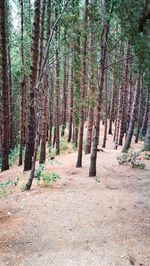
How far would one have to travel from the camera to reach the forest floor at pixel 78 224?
4938 mm

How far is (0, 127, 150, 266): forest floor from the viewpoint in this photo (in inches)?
194

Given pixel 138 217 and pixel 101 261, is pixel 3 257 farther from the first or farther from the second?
pixel 138 217

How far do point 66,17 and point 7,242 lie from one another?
8711 mm

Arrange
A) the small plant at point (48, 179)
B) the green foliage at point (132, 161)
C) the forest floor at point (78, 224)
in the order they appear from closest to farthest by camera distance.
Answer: the forest floor at point (78, 224)
the small plant at point (48, 179)
the green foliage at point (132, 161)

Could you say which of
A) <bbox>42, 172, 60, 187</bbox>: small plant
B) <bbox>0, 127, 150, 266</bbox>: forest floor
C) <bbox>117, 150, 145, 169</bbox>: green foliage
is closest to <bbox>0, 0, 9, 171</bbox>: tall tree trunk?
<bbox>0, 127, 150, 266</bbox>: forest floor

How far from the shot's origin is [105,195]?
843 centimetres

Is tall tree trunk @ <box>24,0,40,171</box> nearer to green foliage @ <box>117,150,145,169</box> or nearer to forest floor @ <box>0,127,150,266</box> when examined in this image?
forest floor @ <box>0,127,150,266</box>

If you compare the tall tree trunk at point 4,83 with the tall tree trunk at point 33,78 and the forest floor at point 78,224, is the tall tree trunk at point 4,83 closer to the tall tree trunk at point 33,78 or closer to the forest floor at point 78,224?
the tall tree trunk at point 33,78

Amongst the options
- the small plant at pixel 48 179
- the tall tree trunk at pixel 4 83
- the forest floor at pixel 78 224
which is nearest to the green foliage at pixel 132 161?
the forest floor at pixel 78 224

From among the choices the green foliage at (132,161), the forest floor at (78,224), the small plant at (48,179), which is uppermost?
the green foliage at (132,161)

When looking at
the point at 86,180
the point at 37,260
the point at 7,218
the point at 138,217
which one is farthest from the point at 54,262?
the point at 86,180

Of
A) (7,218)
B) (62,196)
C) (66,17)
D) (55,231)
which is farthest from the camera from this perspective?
(66,17)

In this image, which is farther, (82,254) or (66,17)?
(66,17)

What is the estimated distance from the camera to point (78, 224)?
20.7 feet
